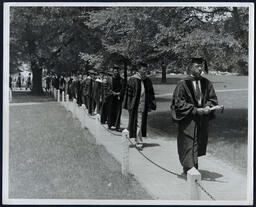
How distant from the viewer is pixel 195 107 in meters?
8.03

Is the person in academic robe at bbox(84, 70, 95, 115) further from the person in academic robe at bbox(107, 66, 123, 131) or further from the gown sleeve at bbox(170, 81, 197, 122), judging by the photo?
the gown sleeve at bbox(170, 81, 197, 122)

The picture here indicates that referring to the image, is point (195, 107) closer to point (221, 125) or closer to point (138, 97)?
point (138, 97)

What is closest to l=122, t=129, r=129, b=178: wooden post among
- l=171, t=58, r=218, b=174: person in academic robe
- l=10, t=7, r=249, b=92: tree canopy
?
l=171, t=58, r=218, b=174: person in academic robe

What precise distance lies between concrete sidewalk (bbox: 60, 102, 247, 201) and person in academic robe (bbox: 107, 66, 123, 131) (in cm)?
284

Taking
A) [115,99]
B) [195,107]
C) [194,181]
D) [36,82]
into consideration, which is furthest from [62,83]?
[194,181]

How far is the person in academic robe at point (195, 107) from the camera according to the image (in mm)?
8094

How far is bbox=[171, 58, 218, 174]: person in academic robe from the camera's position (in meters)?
8.09

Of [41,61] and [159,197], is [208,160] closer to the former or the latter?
[159,197]

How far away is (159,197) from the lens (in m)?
7.27

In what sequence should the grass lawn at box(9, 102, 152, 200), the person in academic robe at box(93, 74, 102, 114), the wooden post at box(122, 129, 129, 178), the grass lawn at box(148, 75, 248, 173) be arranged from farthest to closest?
the person in academic robe at box(93, 74, 102, 114) → the grass lawn at box(148, 75, 248, 173) → the wooden post at box(122, 129, 129, 178) → the grass lawn at box(9, 102, 152, 200)

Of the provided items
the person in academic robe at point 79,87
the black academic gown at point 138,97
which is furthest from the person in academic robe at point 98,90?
the black academic gown at point 138,97

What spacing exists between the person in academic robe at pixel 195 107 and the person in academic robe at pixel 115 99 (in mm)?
6065

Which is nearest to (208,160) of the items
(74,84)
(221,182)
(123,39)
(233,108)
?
(221,182)

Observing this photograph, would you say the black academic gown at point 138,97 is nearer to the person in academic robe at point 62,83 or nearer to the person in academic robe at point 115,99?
the person in academic robe at point 115,99
